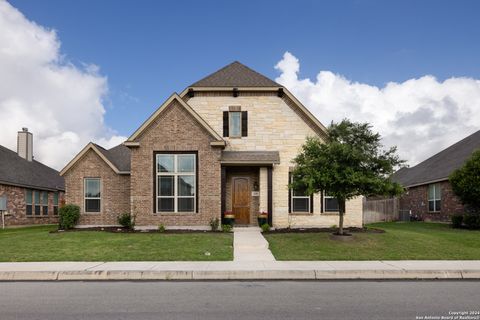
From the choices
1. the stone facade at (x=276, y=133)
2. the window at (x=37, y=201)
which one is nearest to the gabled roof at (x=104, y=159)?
the stone facade at (x=276, y=133)

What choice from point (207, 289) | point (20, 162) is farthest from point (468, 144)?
point (20, 162)

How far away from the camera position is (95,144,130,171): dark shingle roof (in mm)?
20203

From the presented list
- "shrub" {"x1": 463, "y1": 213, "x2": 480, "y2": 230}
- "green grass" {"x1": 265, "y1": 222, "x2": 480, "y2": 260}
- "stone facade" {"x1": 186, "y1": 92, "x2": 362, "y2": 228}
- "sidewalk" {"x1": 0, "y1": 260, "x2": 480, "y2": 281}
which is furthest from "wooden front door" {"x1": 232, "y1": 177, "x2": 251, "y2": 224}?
"shrub" {"x1": 463, "y1": 213, "x2": 480, "y2": 230}

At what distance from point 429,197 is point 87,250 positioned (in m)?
23.9

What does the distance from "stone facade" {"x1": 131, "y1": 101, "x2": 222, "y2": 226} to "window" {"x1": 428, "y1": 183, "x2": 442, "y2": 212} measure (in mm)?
16605

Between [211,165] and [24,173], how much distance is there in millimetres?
18510

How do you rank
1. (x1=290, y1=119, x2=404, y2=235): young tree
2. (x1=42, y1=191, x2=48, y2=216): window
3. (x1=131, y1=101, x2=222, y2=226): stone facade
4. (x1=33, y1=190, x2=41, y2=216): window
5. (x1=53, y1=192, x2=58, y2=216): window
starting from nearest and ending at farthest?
(x1=290, y1=119, x2=404, y2=235): young tree
(x1=131, y1=101, x2=222, y2=226): stone facade
(x1=33, y1=190, x2=41, y2=216): window
(x1=42, y1=191, x2=48, y2=216): window
(x1=53, y1=192, x2=58, y2=216): window

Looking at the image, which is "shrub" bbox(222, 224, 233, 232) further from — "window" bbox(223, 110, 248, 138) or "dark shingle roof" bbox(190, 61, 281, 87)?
"dark shingle roof" bbox(190, 61, 281, 87)

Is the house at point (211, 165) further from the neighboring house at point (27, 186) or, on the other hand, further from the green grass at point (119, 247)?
the neighboring house at point (27, 186)

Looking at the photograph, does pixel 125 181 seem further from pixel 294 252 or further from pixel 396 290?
pixel 396 290

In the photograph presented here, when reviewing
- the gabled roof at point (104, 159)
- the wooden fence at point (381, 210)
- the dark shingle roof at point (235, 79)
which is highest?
the dark shingle roof at point (235, 79)

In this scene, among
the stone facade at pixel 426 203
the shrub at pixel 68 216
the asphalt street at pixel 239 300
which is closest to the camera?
the asphalt street at pixel 239 300

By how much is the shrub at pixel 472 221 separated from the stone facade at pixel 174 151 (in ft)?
39.7

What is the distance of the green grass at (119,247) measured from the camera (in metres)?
11.6
